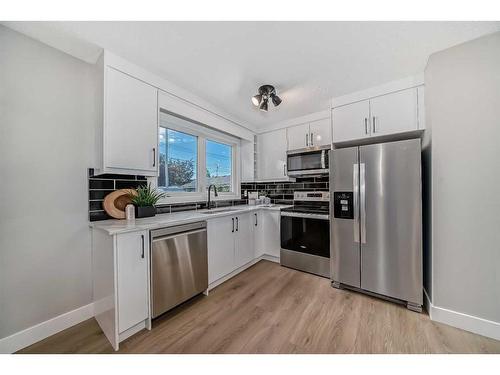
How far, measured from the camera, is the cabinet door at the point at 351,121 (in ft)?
7.30

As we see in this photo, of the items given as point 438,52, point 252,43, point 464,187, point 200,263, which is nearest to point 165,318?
point 200,263

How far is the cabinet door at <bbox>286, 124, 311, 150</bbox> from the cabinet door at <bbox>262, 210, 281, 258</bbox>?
3.58ft

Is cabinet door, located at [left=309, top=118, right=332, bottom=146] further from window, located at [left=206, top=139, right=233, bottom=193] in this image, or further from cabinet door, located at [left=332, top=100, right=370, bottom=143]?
window, located at [left=206, top=139, right=233, bottom=193]

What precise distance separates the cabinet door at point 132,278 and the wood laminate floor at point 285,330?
174 millimetres

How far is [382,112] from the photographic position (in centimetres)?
213

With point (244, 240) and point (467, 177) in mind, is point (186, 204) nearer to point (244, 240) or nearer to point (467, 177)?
point (244, 240)

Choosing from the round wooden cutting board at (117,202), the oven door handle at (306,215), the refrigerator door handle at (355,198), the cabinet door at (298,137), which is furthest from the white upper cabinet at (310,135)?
the round wooden cutting board at (117,202)

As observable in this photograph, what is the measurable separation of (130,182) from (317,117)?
8.46ft

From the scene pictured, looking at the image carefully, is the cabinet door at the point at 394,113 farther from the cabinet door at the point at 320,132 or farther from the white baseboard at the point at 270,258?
the white baseboard at the point at 270,258

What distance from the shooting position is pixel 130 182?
200 centimetres

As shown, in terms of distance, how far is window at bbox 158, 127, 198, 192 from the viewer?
7.99ft

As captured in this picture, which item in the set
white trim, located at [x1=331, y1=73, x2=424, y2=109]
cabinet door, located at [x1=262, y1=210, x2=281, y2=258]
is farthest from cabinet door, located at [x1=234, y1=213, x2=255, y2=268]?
white trim, located at [x1=331, y1=73, x2=424, y2=109]

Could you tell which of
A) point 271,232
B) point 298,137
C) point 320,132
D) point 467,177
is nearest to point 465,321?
point 467,177

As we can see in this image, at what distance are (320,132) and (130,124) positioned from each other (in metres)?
2.37
